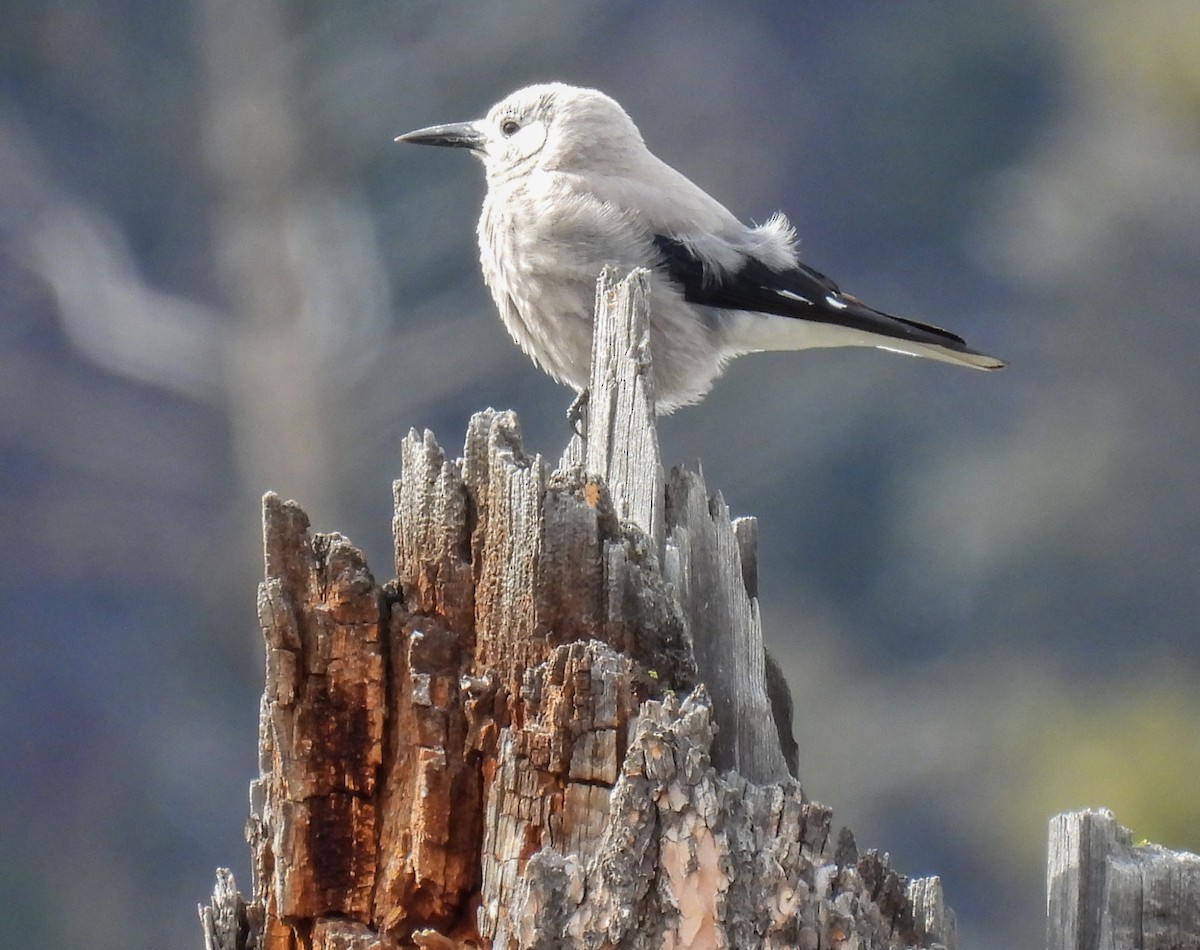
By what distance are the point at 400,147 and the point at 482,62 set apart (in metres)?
0.76

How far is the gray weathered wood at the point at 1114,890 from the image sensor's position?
8.09ft

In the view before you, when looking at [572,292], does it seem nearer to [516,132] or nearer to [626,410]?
[516,132]

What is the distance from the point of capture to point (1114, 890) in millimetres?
2490

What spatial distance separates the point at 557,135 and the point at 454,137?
40 centimetres

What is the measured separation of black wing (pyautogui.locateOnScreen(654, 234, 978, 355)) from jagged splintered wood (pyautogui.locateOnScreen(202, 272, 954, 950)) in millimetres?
1709

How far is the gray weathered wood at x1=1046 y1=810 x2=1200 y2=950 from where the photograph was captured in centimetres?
246

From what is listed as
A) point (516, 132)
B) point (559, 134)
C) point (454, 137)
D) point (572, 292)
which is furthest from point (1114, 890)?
point (454, 137)

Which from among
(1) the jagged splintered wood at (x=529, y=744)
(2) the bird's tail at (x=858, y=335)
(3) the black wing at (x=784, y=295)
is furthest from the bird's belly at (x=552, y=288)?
(1) the jagged splintered wood at (x=529, y=744)

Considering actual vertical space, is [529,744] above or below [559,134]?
below

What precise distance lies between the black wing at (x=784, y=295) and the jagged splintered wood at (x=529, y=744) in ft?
5.61

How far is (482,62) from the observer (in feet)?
39.4

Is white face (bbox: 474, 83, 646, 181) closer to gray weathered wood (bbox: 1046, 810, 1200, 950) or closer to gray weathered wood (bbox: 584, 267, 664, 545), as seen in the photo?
gray weathered wood (bbox: 584, 267, 664, 545)

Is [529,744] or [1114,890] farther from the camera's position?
[1114,890]

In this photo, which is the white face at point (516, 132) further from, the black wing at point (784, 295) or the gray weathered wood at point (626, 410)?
the gray weathered wood at point (626, 410)
